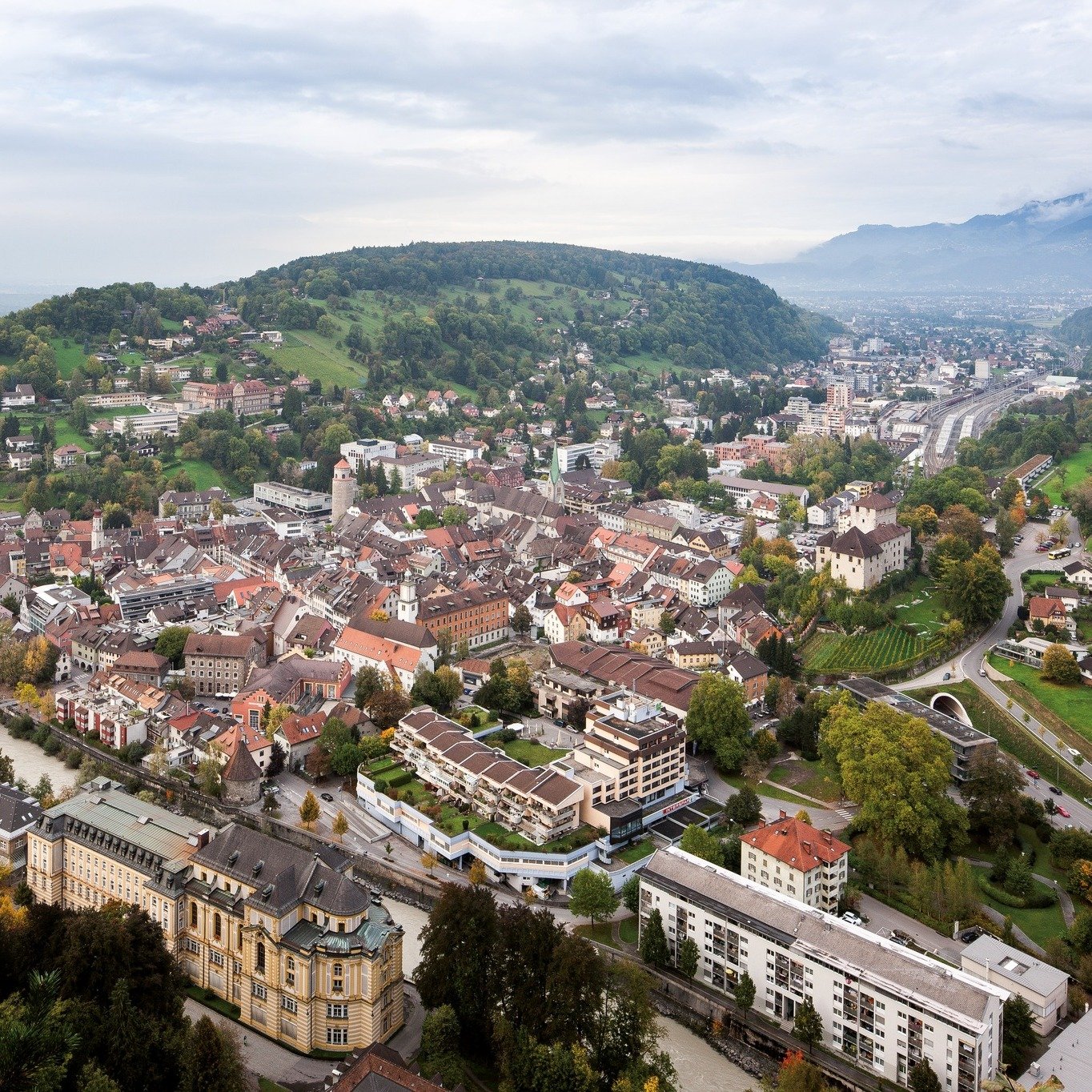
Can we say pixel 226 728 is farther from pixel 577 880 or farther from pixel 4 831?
pixel 577 880

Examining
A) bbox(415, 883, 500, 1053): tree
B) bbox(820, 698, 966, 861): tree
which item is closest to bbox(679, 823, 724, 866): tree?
bbox(820, 698, 966, 861): tree

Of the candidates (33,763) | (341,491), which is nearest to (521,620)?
(33,763)

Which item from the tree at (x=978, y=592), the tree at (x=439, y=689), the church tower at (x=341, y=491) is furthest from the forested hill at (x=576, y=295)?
the tree at (x=978, y=592)

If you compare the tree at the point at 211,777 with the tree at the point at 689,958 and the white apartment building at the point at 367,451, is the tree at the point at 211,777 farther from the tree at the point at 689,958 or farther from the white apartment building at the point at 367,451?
the white apartment building at the point at 367,451

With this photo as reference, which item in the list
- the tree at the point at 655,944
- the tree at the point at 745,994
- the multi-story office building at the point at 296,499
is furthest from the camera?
the multi-story office building at the point at 296,499

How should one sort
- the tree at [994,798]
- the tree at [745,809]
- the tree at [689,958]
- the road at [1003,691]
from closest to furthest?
the tree at [689,958] < the tree at [994,798] < the tree at [745,809] < the road at [1003,691]

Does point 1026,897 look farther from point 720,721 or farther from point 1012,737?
point 720,721

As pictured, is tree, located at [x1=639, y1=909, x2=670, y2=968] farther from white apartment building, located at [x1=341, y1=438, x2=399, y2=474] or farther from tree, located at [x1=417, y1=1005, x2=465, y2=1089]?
white apartment building, located at [x1=341, y1=438, x2=399, y2=474]
